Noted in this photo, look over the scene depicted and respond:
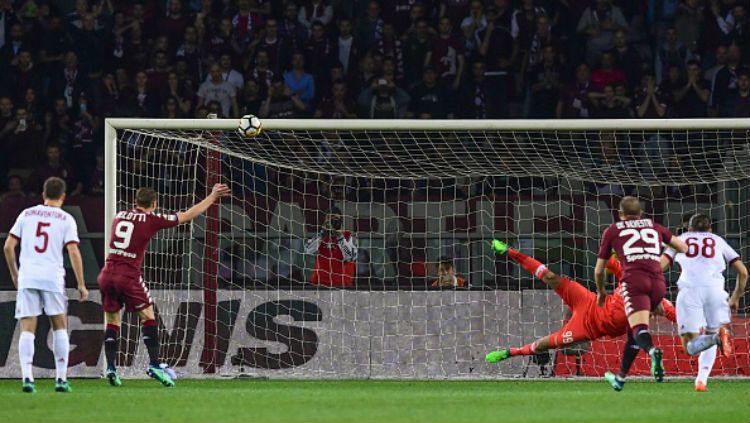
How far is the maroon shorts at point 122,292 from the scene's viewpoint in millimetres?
13859

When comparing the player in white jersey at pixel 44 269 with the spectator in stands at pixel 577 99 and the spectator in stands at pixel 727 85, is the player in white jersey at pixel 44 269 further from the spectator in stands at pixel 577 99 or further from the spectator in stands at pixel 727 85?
the spectator in stands at pixel 727 85

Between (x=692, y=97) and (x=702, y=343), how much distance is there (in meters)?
7.24

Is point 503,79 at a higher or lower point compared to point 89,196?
higher

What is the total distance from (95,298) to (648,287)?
6.19 m

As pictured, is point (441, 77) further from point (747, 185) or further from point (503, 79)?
point (747, 185)

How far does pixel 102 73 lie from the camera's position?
20.8m

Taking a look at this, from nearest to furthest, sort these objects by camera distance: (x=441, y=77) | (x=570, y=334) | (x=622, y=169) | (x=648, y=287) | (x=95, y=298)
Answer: (x=648, y=287)
(x=570, y=334)
(x=95, y=298)
(x=622, y=169)
(x=441, y=77)

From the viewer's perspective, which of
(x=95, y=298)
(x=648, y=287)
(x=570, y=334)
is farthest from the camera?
(x=95, y=298)

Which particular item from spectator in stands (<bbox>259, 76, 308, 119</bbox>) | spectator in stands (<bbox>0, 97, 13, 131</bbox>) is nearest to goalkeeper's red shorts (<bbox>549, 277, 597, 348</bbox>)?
spectator in stands (<bbox>259, 76, 308, 119</bbox>)

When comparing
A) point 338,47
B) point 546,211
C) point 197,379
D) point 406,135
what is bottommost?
point 197,379

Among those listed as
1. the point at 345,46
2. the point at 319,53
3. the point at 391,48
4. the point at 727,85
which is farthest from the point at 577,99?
the point at 319,53

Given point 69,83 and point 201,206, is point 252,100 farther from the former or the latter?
point 201,206

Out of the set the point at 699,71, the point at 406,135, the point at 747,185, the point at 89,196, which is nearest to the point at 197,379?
the point at 89,196

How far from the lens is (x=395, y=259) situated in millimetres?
16734
